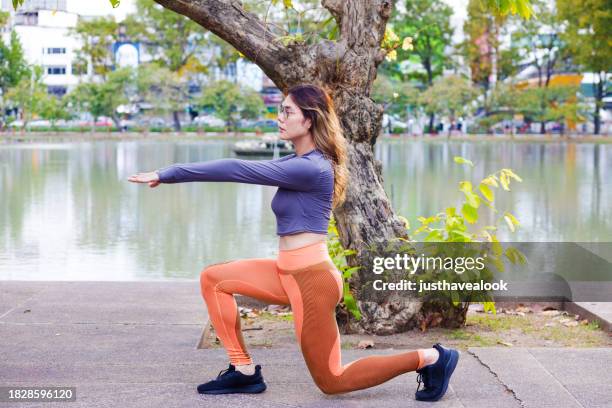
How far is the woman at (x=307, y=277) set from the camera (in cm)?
444

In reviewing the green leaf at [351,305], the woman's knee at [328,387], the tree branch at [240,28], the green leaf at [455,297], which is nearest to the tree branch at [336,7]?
the tree branch at [240,28]

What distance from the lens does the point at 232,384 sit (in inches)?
183

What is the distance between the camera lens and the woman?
4441 mm

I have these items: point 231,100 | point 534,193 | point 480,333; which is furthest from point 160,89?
point 480,333

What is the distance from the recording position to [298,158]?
14.7 ft

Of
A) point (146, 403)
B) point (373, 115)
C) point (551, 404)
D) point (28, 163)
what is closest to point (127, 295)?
point (373, 115)

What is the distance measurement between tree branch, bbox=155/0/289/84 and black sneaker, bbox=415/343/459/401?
2473mm

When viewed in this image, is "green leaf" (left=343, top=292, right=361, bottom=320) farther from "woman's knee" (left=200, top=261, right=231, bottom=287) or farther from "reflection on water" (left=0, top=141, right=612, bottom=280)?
"reflection on water" (left=0, top=141, right=612, bottom=280)

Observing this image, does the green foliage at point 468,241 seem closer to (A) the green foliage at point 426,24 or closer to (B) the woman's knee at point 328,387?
(B) the woman's knee at point 328,387

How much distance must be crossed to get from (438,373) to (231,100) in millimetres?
63658

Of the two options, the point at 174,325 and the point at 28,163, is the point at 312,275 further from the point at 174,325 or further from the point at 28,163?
the point at 28,163

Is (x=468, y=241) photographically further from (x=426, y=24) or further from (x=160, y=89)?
(x=160, y=89)

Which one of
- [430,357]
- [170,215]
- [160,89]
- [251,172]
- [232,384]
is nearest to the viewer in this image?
[251,172]

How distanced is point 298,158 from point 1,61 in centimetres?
6695
